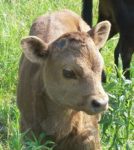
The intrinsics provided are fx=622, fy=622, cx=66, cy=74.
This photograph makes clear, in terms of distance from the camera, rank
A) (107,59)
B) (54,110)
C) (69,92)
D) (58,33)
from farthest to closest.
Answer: (107,59) → (58,33) → (54,110) → (69,92)

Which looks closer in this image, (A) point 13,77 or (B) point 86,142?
(B) point 86,142

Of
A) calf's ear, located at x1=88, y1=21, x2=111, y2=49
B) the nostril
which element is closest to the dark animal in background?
calf's ear, located at x1=88, y1=21, x2=111, y2=49

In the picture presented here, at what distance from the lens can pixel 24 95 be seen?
524 cm

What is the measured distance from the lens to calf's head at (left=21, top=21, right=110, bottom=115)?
14.6 ft

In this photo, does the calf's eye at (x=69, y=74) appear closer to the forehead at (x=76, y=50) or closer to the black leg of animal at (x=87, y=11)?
the forehead at (x=76, y=50)

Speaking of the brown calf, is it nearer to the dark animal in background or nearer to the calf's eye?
the calf's eye

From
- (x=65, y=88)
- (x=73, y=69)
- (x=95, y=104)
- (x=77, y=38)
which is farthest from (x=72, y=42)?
(x=95, y=104)

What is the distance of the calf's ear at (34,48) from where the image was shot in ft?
15.5

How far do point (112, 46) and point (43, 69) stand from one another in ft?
9.44

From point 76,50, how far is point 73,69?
158 mm

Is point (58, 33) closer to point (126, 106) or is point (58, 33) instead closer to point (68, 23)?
point (68, 23)

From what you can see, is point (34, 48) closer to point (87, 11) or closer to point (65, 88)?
point (65, 88)

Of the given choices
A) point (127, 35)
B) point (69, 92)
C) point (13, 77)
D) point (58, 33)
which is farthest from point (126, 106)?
point (13, 77)

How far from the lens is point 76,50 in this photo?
4.61m
